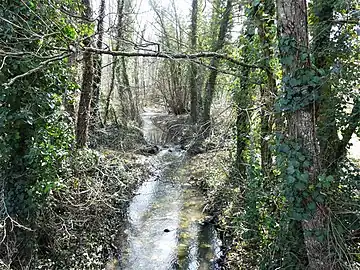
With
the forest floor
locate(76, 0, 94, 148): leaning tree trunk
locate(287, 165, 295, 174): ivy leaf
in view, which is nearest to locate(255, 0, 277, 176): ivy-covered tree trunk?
locate(287, 165, 295, 174): ivy leaf

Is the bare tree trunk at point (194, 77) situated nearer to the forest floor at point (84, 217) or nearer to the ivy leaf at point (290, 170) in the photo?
the forest floor at point (84, 217)

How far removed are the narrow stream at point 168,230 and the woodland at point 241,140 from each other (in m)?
0.36

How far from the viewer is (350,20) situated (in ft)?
10.6

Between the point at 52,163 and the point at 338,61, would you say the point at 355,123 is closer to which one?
the point at 338,61

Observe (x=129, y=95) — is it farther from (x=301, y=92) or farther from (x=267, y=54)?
(x=301, y=92)

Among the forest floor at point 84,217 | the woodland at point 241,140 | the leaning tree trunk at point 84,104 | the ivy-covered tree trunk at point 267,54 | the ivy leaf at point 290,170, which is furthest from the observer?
the leaning tree trunk at point 84,104

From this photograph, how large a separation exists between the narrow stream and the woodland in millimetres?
360

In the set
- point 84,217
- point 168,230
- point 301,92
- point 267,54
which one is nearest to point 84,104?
point 84,217

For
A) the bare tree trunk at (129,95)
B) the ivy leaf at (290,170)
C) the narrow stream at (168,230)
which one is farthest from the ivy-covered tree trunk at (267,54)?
the bare tree trunk at (129,95)

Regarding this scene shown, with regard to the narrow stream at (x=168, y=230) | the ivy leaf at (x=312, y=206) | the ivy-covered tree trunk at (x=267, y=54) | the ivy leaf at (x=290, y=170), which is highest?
the ivy-covered tree trunk at (x=267, y=54)

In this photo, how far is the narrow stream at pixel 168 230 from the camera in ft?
19.0

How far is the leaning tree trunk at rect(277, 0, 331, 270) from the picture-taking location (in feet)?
10.3

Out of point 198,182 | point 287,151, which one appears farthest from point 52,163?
point 198,182

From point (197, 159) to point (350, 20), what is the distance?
9.14 meters
